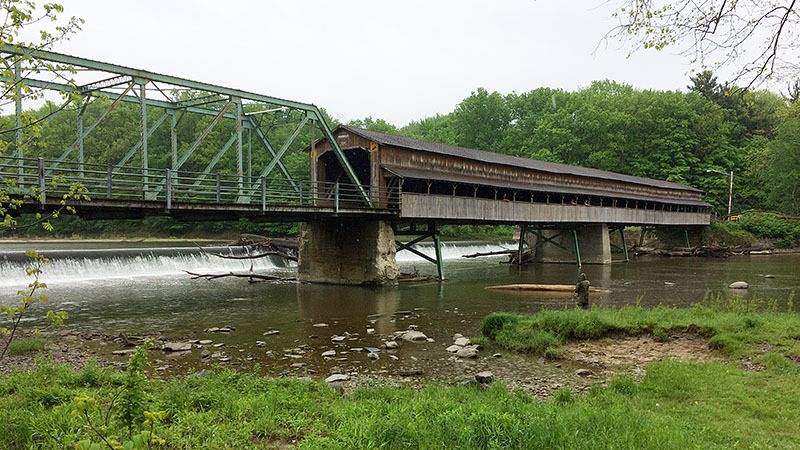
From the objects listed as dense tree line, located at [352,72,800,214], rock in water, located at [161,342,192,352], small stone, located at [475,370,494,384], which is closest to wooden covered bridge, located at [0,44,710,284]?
rock in water, located at [161,342,192,352]

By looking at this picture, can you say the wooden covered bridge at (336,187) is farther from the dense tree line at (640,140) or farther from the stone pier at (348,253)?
the dense tree line at (640,140)

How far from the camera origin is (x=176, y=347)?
40.9 feet

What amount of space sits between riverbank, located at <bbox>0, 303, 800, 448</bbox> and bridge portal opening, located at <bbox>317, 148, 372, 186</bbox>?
19.3 m

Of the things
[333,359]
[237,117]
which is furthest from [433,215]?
[333,359]

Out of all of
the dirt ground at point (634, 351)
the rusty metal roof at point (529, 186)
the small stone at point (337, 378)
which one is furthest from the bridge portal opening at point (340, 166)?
the small stone at point (337, 378)

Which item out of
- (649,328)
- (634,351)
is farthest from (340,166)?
(634,351)

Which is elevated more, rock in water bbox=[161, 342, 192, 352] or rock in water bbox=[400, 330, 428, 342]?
rock in water bbox=[400, 330, 428, 342]

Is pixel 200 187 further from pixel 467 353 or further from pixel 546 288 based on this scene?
pixel 467 353

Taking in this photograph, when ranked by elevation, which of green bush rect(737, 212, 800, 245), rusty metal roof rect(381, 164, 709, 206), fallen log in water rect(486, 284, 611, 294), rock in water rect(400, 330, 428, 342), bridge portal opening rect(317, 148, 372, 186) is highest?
bridge portal opening rect(317, 148, 372, 186)

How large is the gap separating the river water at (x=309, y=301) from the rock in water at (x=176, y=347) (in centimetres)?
65

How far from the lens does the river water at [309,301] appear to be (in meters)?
11.8

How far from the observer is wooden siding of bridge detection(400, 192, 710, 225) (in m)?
26.0

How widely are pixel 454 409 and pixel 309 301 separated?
1431 cm

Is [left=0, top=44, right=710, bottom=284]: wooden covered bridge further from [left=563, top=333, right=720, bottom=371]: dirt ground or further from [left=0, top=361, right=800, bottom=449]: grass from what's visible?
[left=563, top=333, right=720, bottom=371]: dirt ground
